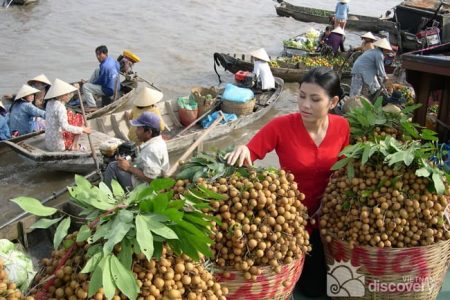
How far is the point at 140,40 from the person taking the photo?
1806 centimetres

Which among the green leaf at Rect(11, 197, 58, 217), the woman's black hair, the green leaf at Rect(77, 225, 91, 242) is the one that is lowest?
the green leaf at Rect(77, 225, 91, 242)

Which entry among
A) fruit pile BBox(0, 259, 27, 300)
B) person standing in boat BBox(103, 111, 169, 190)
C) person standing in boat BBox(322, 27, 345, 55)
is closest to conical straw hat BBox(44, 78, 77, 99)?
person standing in boat BBox(103, 111, 169, 190)

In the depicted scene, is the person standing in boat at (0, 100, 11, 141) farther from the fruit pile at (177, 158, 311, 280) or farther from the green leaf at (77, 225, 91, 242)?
the green leaf at (77, 225, 91, 242)

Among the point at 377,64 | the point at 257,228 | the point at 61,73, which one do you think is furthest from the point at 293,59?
the point at 257,228

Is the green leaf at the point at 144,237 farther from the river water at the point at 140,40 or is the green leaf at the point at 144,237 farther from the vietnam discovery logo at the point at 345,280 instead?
the river water at the point at 140,40

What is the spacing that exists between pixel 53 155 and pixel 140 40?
474 inches

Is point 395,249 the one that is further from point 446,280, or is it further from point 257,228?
point 446,280

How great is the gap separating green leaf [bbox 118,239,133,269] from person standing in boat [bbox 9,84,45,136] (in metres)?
6.06

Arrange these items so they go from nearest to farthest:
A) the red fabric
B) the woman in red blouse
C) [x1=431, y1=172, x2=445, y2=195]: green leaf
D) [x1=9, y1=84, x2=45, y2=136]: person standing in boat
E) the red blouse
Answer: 1. [x1=431, y1=172, x2=445, y2=195]: green leaf
2. the woman in red blouse
3. the red blouse
4. the red fabric
5. [x1=9, y1=84, x2=45, y2=136]: person standing in boat

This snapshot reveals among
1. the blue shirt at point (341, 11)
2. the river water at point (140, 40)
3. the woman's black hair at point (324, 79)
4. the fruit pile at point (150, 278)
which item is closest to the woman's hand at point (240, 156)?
the woman's black hair at point (324, 79)

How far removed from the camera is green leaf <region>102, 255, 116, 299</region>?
5.70 feet

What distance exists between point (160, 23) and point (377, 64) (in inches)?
527

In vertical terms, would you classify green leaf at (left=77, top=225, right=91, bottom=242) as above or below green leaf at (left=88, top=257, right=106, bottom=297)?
above

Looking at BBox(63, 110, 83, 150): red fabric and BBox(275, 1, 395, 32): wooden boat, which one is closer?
BBox(63, 110, 83, 150): red fabric
